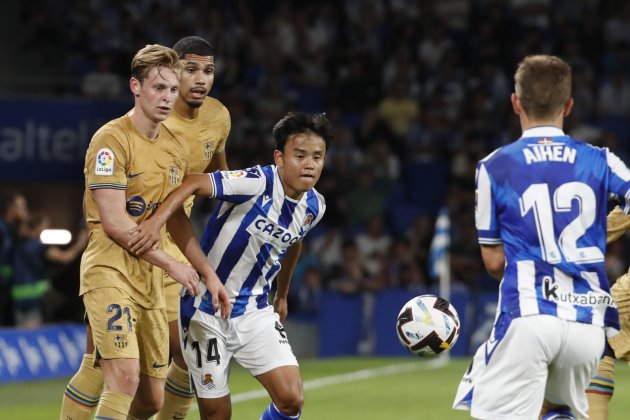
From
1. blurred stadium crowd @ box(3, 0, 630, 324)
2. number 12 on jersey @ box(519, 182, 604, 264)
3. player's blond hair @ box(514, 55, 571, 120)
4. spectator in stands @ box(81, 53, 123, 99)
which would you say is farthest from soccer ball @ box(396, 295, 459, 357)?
spectator in stands @ box(81, 53, 123, 99)

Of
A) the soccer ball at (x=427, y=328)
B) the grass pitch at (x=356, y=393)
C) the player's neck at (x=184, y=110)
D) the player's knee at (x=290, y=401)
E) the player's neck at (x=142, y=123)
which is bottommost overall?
the grass pitch at (x=356, y=393)

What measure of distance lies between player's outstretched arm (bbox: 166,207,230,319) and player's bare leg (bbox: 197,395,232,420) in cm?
48

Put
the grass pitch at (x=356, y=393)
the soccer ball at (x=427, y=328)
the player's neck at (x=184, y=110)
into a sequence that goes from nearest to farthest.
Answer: the soccer ball at (x=427, y=328)
the player's neck at (x=184, y=110)
the grass pitch at (x=356, y=393)

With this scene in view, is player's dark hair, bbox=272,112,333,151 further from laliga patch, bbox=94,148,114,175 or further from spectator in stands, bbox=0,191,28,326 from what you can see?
spectator in stands, bbox=0,191,28,326

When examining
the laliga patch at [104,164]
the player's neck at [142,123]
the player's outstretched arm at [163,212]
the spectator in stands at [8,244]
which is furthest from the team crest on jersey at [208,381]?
the spectator in stands at [8,244]

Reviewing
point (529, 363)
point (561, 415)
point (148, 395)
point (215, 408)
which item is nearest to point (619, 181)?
point (529, 363)

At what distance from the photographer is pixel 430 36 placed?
20.3 m

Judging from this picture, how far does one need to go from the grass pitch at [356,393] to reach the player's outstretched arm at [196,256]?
3407mm

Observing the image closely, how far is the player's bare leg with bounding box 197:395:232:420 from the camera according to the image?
6.85 metres

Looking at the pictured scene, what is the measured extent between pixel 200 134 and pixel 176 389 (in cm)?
151

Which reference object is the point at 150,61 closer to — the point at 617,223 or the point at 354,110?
the point at 617,223

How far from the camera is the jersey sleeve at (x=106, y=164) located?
6.57 metres

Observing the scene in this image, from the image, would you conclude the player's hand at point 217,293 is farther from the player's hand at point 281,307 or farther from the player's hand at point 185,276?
the player's hand at point 281,307

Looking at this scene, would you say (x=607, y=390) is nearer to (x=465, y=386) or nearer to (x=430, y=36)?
(x=465, y=386)
